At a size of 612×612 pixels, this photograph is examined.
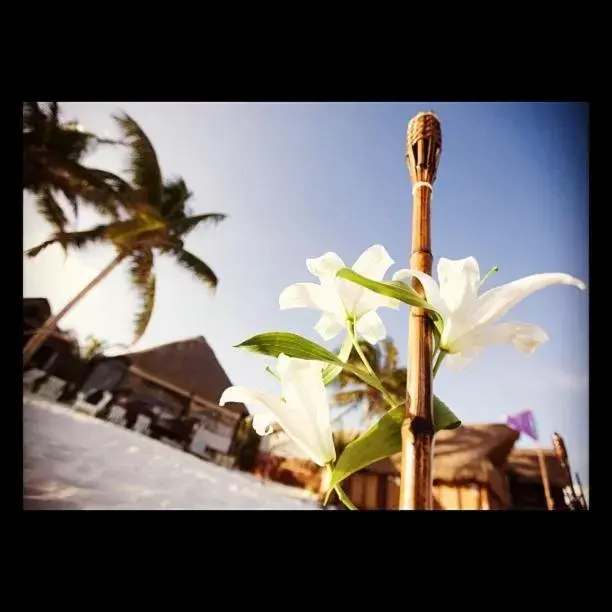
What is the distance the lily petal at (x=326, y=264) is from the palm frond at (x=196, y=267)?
63.1 inches

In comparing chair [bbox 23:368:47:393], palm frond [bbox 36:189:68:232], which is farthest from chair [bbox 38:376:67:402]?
palm frond [bbox 36:189:68:232]

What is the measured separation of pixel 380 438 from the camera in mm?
324

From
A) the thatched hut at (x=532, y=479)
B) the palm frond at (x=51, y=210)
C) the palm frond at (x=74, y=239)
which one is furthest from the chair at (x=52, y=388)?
the thatched hut at (x=532, y=479)

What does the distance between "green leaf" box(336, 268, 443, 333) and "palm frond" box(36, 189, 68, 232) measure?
1889mm

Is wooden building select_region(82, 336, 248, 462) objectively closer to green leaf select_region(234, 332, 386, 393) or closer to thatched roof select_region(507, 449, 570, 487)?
thatched roof select_region(507, 449, 570, 487)

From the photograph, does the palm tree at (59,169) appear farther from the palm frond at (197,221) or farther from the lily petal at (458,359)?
the lily petal at (458,359)

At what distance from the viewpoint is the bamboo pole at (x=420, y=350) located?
30 cm

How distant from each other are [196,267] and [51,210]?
0.59 metres

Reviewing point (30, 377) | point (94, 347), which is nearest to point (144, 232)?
point (94, 347)

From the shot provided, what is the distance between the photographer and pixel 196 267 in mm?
2064

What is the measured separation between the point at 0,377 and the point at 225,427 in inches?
30.7
